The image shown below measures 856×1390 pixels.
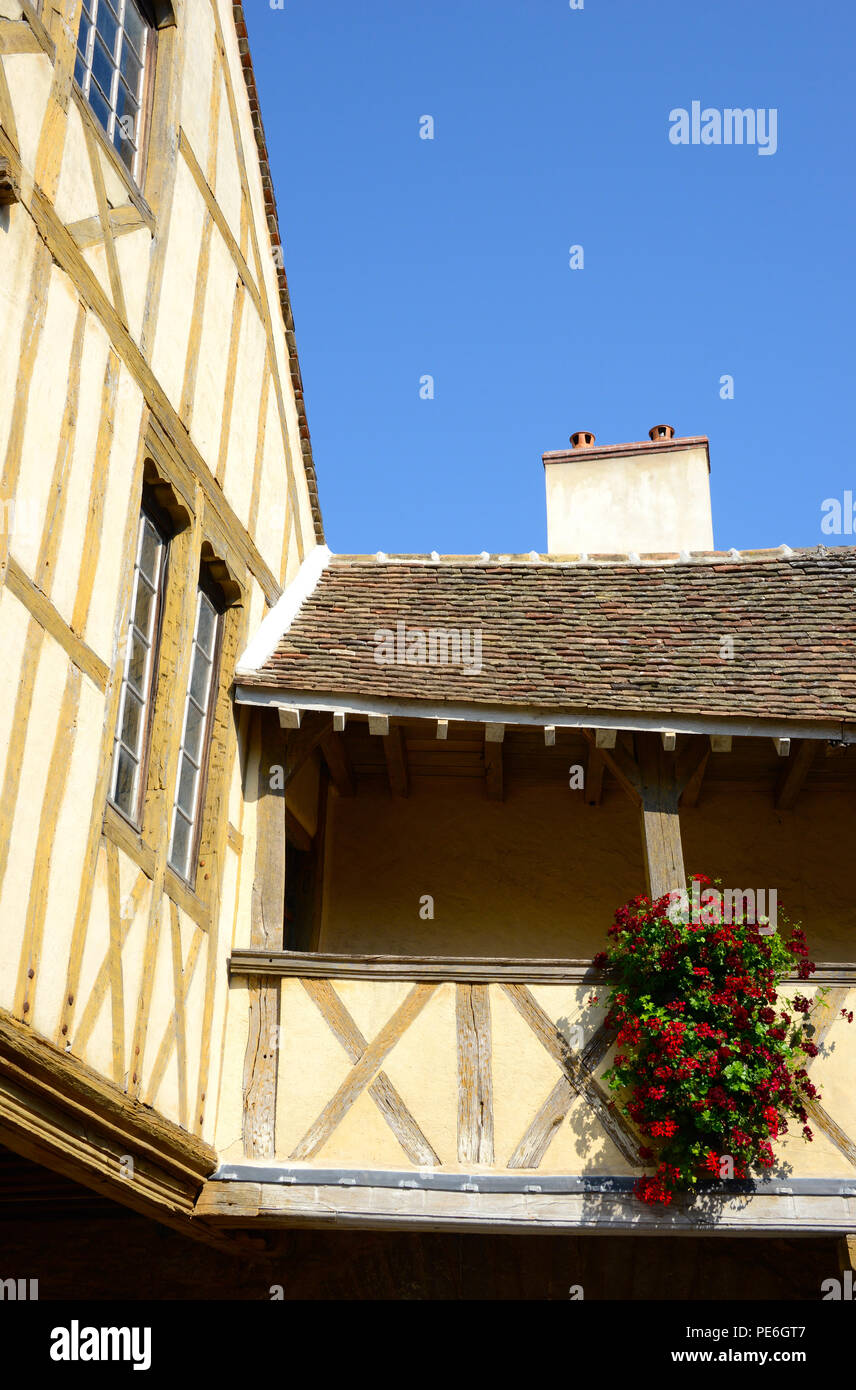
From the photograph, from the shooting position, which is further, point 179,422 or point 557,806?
point 557,806

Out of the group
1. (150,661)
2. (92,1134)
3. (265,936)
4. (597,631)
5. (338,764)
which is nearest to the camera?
(92,1134)

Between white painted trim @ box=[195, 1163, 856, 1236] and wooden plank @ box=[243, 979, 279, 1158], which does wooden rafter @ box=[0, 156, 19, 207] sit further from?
white painted trim @ box=[195, 1163, 856, 1236]

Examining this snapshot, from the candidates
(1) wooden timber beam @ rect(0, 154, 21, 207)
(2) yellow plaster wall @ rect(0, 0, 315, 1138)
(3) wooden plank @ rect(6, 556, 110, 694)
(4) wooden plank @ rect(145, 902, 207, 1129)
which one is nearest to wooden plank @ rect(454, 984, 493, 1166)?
(2) yellow plaster wall @ rect(0, 0, 315, 1138)

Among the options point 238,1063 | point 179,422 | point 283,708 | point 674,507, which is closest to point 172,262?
point 179,422

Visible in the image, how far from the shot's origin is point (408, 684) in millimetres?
7391

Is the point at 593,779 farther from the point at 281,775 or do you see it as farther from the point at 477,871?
the point at 281,775

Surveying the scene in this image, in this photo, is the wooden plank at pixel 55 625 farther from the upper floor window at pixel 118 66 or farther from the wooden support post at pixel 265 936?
the upper floor window at pixel 118 66

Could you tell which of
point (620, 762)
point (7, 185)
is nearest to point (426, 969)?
point (620, 762)

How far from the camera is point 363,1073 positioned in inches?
256

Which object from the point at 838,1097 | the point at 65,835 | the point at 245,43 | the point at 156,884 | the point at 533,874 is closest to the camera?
the point at 65,835

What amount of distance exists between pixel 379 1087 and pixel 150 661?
2249 mm
